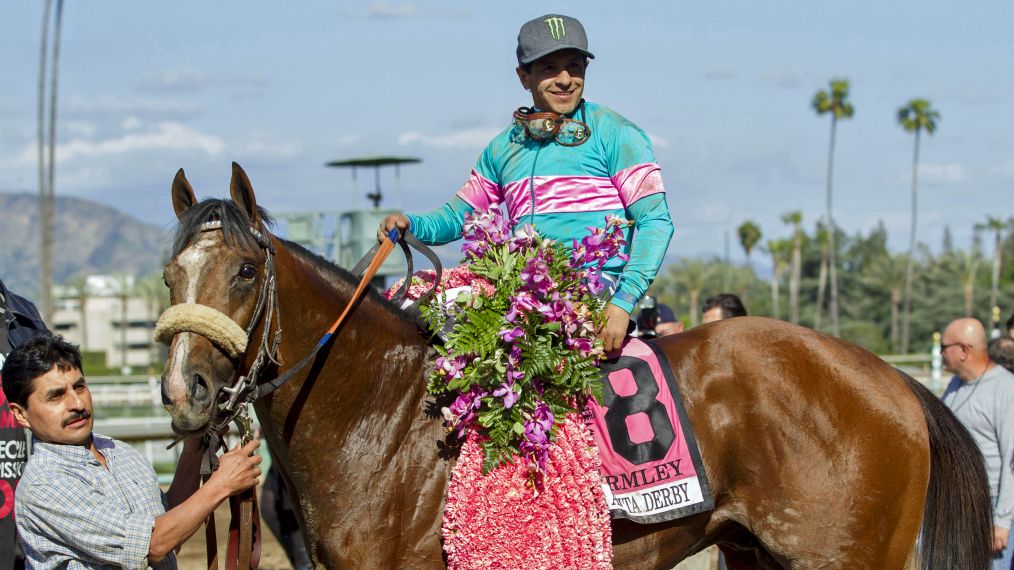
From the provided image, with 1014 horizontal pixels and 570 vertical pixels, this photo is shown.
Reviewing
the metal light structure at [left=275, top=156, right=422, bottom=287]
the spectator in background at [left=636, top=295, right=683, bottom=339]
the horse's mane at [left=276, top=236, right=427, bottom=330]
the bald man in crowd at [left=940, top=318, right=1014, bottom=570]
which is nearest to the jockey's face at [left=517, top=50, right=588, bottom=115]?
the horse's mane at [left=276, top=236, right=427, bottom=330]

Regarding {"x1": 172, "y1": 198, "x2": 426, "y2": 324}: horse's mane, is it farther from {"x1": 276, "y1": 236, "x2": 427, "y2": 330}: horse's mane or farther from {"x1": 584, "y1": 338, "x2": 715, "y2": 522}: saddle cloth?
{"x1": 584, "y1": 338, "x2": 715, "y2": 522}: saddle cloth

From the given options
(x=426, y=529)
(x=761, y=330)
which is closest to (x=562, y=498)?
(x=426, y=529)

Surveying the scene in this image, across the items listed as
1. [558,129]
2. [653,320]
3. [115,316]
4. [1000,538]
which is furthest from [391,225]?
[115,316]

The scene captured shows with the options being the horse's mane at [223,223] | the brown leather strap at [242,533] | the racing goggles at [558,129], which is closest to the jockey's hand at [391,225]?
the horse's mane at [223,223]

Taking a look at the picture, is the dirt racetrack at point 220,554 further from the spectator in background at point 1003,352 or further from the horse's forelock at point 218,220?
the spectator in background at point 1003,352

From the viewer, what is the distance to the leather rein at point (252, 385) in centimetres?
337

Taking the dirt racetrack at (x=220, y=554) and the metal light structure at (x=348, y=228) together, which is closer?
the dirt racetrack at (x=220, y=554)

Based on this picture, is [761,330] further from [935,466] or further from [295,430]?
[295,430]

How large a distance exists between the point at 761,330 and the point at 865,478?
73 centimetres

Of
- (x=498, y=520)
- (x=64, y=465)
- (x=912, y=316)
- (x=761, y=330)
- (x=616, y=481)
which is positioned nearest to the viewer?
(x=64, y=465)

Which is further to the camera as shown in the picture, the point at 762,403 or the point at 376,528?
the point at 762,403

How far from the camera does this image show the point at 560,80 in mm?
4152

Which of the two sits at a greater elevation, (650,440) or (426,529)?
(650,440)

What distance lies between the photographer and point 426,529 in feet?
11.9
